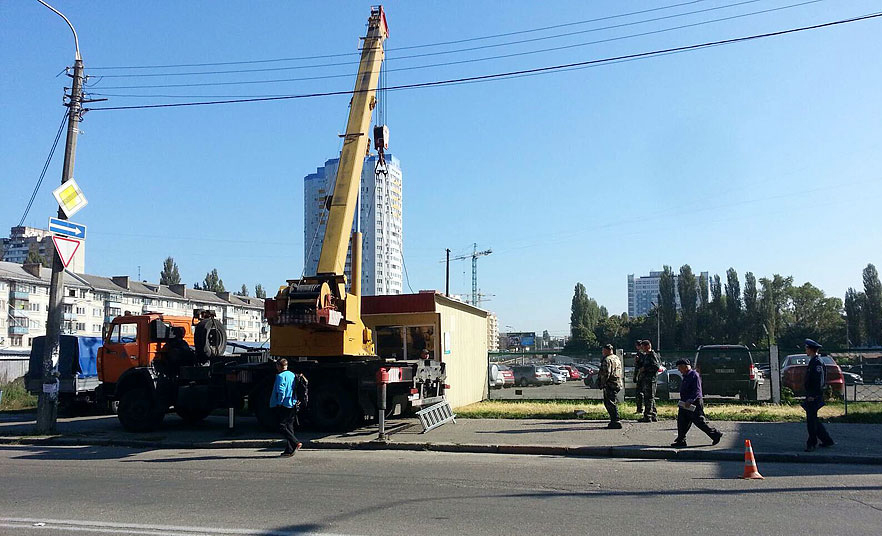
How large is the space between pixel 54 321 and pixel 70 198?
2.78m

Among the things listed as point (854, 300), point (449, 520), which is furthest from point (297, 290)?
point (854, 300)

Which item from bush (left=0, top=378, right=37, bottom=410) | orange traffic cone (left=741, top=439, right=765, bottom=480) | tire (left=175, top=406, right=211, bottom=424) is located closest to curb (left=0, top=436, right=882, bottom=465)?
orange traffic cone (left=741, top=439, right=765, bottom=480)

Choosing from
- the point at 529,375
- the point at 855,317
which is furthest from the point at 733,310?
the point at 529,375

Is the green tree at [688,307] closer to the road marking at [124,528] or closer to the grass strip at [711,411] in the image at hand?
the grass strip at [711,411]

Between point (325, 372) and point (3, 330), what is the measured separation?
A: 66952mm

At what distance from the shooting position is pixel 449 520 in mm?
7227

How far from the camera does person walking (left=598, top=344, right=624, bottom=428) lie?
586 inches

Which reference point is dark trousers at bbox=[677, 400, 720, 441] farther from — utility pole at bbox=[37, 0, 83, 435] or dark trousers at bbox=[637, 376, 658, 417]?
utility pole at bbox=[37, 0, 83, 435]

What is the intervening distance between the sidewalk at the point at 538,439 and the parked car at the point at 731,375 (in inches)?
177

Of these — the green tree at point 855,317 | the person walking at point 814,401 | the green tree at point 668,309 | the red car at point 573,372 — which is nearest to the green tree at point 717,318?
the green tree at point 668,309

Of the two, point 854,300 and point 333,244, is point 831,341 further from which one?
point 333,244

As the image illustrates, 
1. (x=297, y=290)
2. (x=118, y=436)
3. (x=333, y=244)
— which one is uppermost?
(x=333, y=244)

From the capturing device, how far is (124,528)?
276 inches

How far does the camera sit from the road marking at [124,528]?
6738 mm
